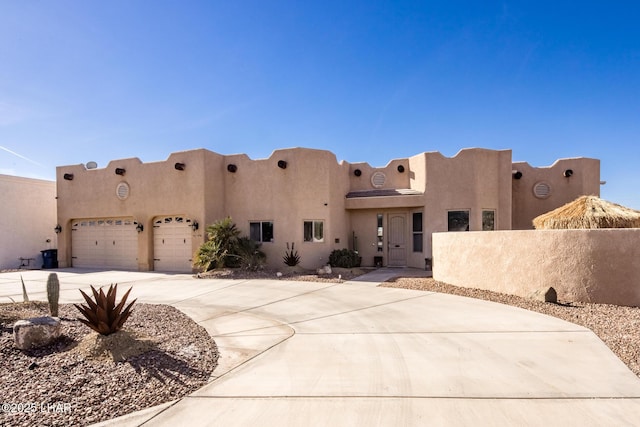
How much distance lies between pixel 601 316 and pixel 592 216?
10.1 ft

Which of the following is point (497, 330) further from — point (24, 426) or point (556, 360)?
point (24, 426)

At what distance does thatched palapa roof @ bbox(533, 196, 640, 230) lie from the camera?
8.41m

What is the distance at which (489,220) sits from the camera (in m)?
15.0

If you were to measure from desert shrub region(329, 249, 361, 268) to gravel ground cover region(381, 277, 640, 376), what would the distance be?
16.3 ft

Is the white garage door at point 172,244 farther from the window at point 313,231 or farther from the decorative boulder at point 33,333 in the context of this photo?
the decorative boulder at point 33,333

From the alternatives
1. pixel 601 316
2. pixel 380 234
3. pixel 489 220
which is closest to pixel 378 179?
pixel 380 234

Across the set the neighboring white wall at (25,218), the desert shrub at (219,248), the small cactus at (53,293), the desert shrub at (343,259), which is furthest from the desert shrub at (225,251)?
the neighboring white wall at (25,218)

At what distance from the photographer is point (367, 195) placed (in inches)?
643

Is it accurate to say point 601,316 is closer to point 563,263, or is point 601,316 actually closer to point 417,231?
point 563,263

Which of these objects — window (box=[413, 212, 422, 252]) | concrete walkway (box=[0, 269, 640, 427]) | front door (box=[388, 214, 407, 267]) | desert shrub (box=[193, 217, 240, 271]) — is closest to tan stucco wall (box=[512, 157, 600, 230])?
window (box=[413, 212, 422, 252])

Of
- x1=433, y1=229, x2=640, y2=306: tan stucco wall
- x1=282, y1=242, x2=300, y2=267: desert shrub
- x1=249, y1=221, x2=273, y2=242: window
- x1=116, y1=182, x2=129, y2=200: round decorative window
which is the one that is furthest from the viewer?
x1=116, y1=182, x2=129, y2=200: round decorative window

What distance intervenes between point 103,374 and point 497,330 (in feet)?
20.3

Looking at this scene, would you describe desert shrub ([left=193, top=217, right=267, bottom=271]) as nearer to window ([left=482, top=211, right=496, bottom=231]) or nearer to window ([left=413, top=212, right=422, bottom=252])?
window ([left=413, top=212, right=422, bottom=252])

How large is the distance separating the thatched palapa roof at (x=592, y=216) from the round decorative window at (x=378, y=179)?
825 centimetres
